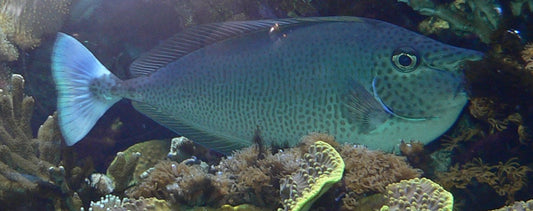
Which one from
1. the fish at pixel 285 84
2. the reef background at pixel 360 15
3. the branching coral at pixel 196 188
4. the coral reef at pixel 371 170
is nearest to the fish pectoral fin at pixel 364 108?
the fish at pixel 285 84

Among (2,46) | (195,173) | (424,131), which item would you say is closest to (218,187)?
(195,173)

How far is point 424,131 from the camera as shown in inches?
109

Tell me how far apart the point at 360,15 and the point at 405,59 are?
1.02 meters

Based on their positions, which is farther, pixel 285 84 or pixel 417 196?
pixel 285 84

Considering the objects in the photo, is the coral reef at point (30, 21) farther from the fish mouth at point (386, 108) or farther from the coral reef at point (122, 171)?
the fish mouth at point (386, 108)

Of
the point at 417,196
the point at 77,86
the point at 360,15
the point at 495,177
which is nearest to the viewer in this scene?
the point at 417,196

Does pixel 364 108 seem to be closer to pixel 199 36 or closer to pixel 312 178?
pixel 312 178

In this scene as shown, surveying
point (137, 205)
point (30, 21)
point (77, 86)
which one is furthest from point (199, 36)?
point (30, 21)

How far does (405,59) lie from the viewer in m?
2.73

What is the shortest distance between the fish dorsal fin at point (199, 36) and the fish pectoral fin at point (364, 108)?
53 cm

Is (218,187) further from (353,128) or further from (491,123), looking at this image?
(491,123)

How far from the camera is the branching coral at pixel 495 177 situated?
8.25ft

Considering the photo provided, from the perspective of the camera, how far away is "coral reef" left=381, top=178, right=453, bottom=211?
193 centimetres

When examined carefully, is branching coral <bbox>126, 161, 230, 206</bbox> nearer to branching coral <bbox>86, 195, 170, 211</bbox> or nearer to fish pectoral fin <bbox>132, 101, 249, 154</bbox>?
branching coral <bbox>86, 195, 170, 211</bbox>
